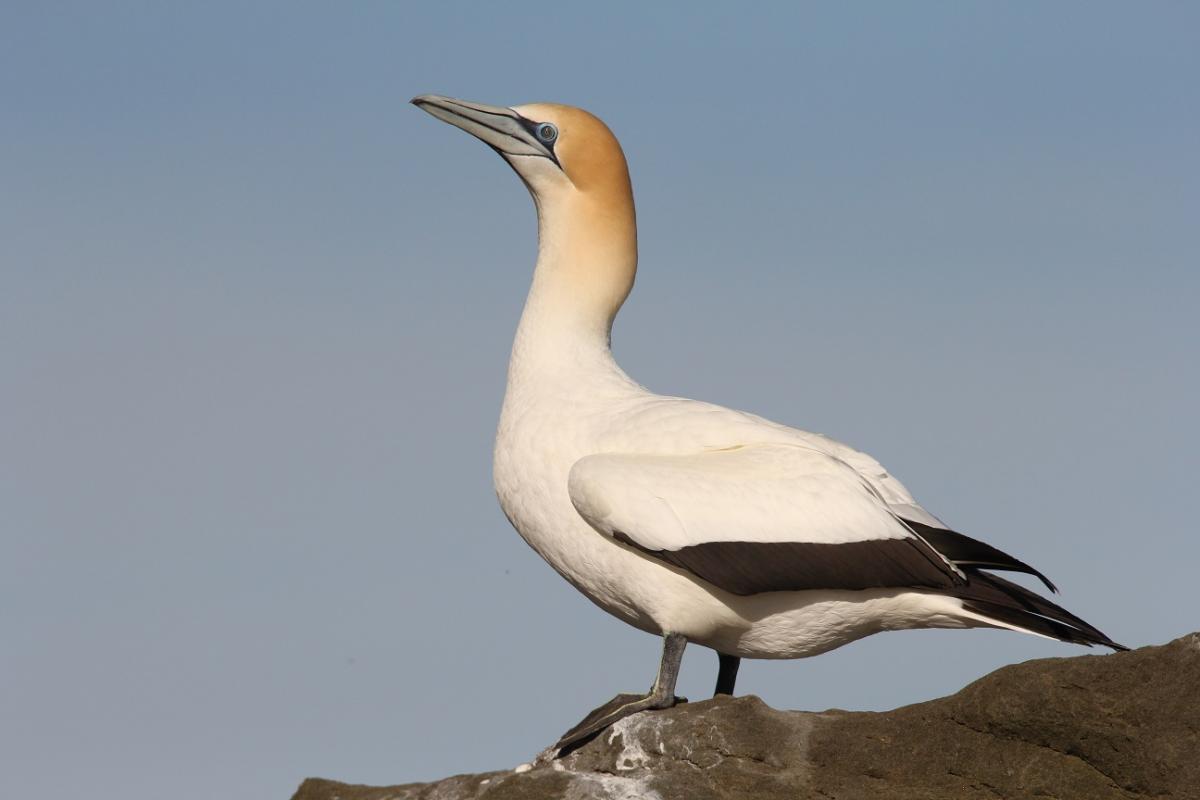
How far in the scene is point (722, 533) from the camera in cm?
722

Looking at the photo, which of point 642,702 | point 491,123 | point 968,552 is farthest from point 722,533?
point 491,123

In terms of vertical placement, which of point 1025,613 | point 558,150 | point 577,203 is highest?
point 558,150

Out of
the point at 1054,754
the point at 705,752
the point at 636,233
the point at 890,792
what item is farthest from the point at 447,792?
the point at 636,233

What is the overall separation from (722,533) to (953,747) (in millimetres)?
1423

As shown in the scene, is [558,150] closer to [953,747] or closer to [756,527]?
[756,527]

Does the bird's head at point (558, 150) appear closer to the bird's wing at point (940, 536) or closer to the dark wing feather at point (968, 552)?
the bird's wing at point (940, 536)

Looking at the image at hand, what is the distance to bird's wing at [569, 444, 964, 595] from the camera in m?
7.15

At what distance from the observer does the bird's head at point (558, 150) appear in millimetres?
8656

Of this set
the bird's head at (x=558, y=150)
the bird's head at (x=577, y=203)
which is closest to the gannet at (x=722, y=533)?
the bird's head at (x=577, y=203)

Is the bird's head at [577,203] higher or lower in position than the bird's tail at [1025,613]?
higher

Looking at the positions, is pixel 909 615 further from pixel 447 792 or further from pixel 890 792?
pixel 447 792

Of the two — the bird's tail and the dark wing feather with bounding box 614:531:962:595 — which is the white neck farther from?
the bird's tail

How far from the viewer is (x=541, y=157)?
8.80 metres

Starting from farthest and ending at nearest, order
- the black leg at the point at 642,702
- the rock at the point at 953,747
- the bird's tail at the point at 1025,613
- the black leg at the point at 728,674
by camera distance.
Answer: the black leg at the point at 728,674 → the black leg at the point at 642,702 → the bird's tail at the point at 1025,613 → the rock at the point at 953,747
